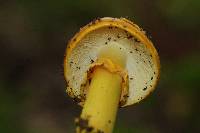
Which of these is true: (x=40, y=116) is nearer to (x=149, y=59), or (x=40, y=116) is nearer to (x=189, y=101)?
(x=189, y=101)

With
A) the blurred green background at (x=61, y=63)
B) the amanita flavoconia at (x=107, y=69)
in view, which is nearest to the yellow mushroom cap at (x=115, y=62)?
the amanita flavoconia at (x=107, y=69)

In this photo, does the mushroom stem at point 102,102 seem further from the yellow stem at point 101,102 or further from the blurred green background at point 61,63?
the blurred green background at point 61,63

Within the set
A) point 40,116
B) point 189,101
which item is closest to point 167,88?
point 189,101

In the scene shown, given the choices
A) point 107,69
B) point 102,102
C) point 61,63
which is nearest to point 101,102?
point 102,102

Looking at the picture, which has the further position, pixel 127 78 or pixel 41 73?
pixel 41 73

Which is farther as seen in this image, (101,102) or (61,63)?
(61,63)

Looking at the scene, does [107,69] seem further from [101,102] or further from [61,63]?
[61,63]

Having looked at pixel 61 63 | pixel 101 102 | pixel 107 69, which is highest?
pixel 61 63
